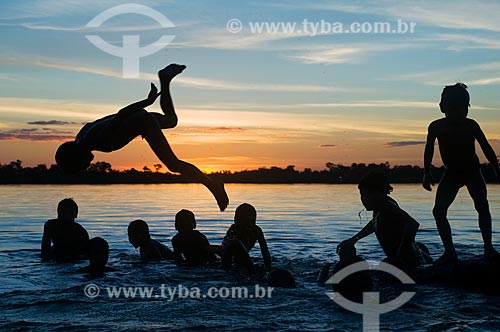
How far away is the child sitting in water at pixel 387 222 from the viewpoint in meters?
11.6

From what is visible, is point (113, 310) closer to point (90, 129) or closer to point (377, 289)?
point (90, 129)

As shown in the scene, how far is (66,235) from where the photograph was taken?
47.8 feet

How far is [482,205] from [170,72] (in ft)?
17.4

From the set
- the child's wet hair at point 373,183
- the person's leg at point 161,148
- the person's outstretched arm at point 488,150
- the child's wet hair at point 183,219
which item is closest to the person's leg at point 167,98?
the person's leg at point 161,148

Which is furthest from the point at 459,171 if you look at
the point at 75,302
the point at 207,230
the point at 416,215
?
the point at 416,215

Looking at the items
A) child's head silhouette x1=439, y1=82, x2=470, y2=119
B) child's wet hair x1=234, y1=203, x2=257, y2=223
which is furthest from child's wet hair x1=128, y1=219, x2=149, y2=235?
child's head silhouette x1=439, y1=82, x2=470, y2=119

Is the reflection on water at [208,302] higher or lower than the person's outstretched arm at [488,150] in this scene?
lower

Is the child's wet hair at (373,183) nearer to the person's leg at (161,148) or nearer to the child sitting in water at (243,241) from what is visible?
the child sitting in water at (243,241)

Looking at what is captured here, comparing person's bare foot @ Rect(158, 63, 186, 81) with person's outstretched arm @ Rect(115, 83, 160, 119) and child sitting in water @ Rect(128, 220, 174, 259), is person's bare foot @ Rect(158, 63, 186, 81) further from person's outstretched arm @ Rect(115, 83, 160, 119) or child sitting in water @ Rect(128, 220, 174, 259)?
child sitting in water @ Rect(128, 220, 174, 259)

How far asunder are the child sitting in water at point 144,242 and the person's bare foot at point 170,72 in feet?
15.1

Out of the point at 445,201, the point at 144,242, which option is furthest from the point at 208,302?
the point at 144,242

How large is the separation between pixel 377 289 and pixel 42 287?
→ 5521mm

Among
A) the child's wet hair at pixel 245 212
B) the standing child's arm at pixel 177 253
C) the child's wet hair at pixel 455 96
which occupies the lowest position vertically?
the standing child's arm at pixel 177 253

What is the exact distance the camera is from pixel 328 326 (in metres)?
8.62
